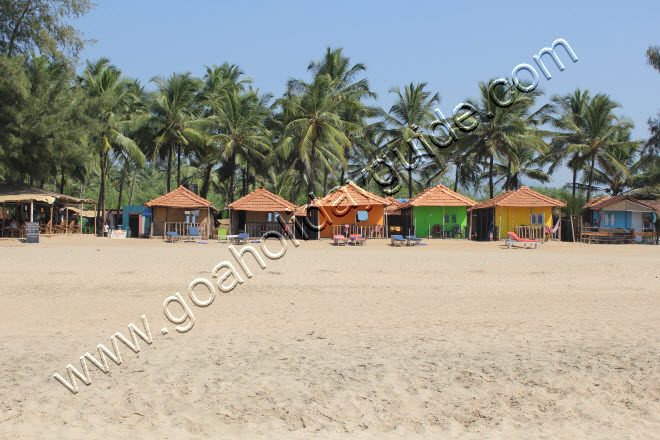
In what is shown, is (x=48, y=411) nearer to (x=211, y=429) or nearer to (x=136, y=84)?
(x=211, y=429)

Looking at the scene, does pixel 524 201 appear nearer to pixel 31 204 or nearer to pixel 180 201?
pixel 180 201

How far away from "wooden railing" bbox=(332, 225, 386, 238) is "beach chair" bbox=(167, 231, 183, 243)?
756 centimetres

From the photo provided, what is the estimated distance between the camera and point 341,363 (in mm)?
5531

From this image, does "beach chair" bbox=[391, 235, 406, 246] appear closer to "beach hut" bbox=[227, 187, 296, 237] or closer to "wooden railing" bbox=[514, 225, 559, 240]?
"beach hut" bbox=[227, 187, 296, 237]

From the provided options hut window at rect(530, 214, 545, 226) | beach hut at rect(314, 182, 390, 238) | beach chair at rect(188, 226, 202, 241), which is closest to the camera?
beach chair at rect(188, 226, 202, 241)

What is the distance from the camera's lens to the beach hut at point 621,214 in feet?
93.1

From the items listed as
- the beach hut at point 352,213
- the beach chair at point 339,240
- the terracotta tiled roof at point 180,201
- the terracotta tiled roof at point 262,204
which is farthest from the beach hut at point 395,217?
the terracotta tiled roof at point 180,201

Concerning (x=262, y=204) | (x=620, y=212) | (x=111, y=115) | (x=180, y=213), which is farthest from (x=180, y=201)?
(x=620, y=212)

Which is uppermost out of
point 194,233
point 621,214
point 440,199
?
point 440,199

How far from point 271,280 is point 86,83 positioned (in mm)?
27140

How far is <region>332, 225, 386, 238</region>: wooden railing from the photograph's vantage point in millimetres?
26500

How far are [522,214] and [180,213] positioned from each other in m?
18.3

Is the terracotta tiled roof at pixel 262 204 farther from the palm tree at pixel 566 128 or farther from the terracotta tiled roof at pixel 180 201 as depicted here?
the palm tree at pixel 566 128

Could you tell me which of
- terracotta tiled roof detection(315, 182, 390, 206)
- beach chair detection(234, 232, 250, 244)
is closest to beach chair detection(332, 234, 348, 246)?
terracotta tiled roof detection(315, 182, 390, 206)
